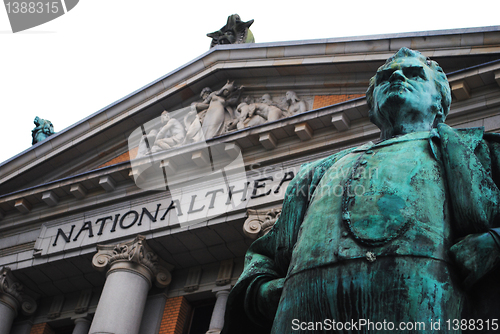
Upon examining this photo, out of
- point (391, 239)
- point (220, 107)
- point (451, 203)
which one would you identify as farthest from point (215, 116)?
point (391, 239)

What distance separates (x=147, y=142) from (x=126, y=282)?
4.80 m

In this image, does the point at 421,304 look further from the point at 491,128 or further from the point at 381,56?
the point at 381,56

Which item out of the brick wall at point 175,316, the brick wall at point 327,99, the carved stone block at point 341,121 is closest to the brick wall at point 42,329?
the brick wall at point 175,316

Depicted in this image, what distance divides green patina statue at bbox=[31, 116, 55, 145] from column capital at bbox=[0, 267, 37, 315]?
543 cm

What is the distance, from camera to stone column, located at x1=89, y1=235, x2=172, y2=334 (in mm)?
13820

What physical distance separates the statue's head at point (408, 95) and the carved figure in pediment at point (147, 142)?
48.1 feet

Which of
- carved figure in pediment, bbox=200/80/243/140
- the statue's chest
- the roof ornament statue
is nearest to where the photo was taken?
the statue's chest

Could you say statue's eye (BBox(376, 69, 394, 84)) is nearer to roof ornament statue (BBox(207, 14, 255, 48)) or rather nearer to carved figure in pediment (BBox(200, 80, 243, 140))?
carved figure in pediment (BBox(200, 80, 243, 140))

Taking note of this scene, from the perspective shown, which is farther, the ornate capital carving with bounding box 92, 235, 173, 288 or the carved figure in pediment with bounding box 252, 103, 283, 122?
the carved figure in pediment with bounding box 252, 103, 283, 122

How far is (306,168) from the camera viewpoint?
11.4 feet

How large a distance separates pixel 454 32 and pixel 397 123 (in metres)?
12.0

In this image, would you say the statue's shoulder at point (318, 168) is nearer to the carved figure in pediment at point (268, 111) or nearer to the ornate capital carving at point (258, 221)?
the ornate capital carving at point (258, 221)

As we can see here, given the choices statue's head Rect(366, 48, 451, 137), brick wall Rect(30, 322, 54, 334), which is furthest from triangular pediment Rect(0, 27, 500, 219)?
statue's head Rect(366, 48, 451, 137)

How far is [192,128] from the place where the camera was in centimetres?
1753
